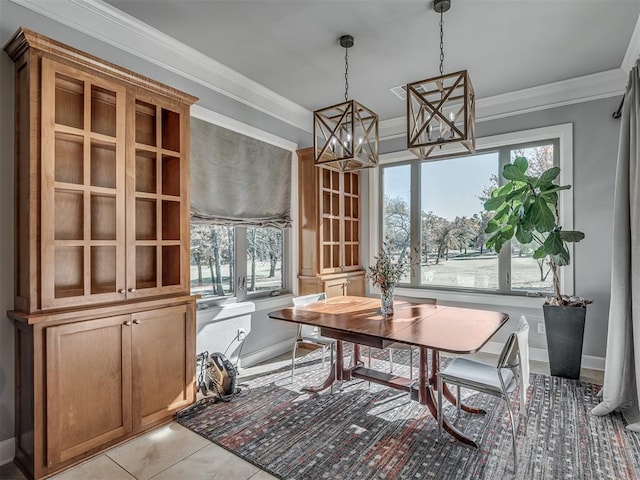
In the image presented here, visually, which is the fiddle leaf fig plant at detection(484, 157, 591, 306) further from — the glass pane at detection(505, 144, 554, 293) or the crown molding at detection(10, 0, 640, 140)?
the crown molding at detection(10, 0, 640, 140)

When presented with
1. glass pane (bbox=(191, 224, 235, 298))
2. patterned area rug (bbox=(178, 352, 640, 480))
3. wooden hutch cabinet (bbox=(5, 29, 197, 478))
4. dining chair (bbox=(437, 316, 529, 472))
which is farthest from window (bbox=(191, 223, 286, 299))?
dining chair (bbox=(437, 316, 529, 472))

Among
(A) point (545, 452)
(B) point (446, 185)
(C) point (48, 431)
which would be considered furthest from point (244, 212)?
(A) point (545, 452)

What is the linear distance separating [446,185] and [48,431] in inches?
175

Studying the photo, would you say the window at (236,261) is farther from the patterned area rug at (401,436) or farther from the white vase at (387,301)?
the white vase at (387,301)

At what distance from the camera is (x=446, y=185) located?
459cm

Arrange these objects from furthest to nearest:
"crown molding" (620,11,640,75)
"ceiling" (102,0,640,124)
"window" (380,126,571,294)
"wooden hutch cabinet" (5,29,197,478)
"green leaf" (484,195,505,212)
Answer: "window" (380,126,571,294) → "green leaf" (484,195,505,212) → "crown molding" (620,11,640,75) → "ceiling" (102,0,640,124) → "wooden hutch cabinet" (5,29,197,478)

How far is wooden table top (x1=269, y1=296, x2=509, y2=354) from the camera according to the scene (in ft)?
6.96

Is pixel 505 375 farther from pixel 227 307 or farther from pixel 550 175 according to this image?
pixel 227 307

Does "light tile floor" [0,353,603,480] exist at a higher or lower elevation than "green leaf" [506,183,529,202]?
lower

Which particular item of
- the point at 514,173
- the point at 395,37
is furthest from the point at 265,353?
the point at 395,37

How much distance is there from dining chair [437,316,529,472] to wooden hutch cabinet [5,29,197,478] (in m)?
1.94

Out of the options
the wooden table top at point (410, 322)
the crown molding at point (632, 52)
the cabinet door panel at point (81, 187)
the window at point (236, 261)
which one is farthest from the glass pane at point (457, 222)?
the cabinet door panel at point (81, 187)

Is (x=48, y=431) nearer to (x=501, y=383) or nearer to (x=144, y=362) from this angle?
(x=144, y=362)

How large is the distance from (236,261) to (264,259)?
1.46ft
